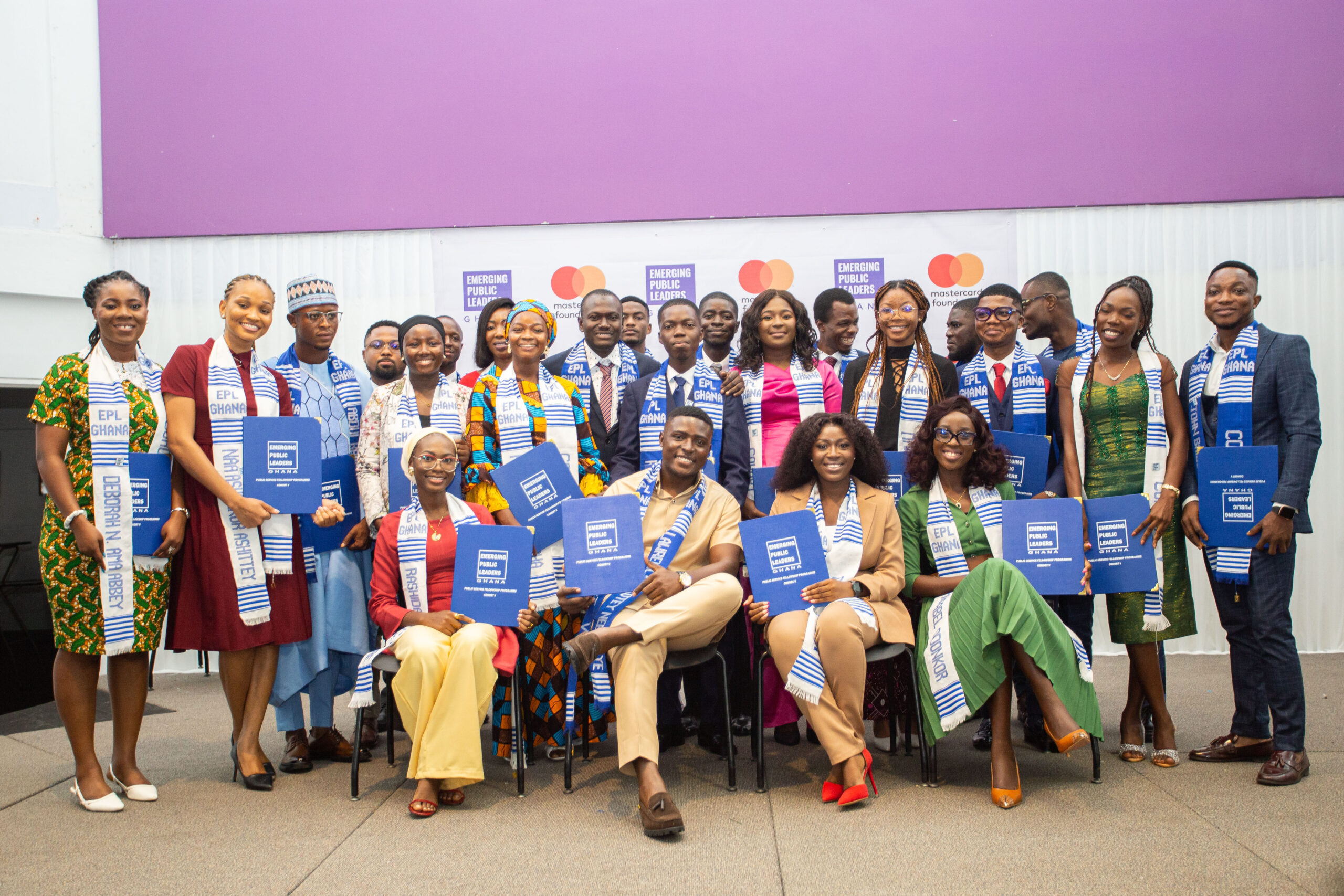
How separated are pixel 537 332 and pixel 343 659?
5.33 ft

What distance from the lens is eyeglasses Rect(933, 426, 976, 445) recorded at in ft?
12.0

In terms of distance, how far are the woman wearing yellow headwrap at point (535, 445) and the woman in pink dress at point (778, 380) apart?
27.8 inches

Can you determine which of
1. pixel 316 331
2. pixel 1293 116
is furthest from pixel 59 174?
pixel 1293 116

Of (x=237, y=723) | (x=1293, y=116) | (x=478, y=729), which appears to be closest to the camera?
(x=478, y=729)

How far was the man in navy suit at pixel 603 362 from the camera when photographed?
14.6 ft

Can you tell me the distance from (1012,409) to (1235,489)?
89 cm

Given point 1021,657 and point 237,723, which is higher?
point 1021,657

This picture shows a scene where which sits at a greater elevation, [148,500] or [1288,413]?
[1288,413]

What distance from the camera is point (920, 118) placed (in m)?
6.37

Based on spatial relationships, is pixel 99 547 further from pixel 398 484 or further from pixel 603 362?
pixel 603 362

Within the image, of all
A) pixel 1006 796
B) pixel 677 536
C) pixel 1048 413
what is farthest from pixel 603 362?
pixel 1006 796

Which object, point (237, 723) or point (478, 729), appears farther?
point (237, 723)

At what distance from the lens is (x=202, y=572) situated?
11.6 ft

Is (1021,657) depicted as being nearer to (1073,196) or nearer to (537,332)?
(537,332)
